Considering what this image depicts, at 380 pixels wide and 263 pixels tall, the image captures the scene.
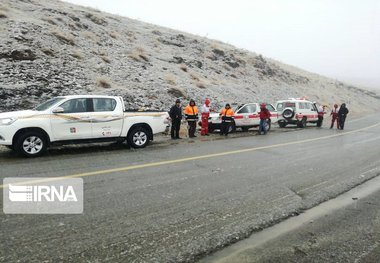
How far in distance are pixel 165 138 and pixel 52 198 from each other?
10.0 m

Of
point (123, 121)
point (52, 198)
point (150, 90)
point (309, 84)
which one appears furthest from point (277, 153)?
point (309, 84)

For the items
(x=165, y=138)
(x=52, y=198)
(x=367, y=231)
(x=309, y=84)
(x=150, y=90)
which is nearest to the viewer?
(x=367, y=231)

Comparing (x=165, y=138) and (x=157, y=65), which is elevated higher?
(x=157, y=65)

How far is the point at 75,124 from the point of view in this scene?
11289 mm

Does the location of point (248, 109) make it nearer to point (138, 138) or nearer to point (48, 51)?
point (138, 138)

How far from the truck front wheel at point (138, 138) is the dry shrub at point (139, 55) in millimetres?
16178

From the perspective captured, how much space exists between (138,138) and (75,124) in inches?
90.9

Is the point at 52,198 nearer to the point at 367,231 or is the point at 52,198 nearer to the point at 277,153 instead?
the point at 367,231

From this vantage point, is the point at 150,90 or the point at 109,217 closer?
the point at 109,217

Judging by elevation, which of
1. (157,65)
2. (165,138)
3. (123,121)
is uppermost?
(157,65)

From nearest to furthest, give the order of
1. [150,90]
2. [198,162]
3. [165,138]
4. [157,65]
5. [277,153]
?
[198,162], [277,153], [165,138], [150,90], [157,65]

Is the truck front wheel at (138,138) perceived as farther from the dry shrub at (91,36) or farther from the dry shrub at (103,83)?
the dry shrub at (91,36)

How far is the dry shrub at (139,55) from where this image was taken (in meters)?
27.9

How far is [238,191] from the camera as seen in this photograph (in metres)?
6.92
